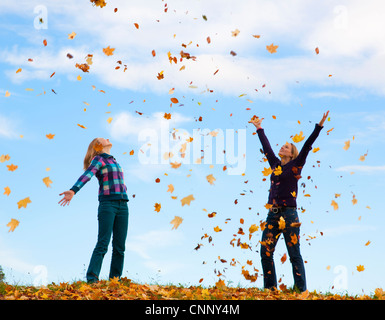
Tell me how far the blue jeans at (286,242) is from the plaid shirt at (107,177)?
2.39 metres

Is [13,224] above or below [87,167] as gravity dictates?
below

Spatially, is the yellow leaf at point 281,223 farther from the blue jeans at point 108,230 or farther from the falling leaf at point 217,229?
the blue jeans at point 108,230

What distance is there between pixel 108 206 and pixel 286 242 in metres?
2.91

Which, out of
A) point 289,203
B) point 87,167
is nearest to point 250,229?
point 289,203

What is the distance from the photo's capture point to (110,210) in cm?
806

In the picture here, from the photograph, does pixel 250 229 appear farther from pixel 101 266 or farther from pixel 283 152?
pixel 101 266

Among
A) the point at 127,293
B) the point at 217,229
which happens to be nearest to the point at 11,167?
the point at 127,293

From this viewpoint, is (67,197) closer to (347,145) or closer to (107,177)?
(107,177)

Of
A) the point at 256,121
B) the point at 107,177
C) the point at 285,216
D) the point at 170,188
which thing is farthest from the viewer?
the point at 256,121

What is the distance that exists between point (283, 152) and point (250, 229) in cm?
139

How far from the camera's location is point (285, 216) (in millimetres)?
7875

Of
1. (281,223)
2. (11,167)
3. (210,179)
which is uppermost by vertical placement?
(11,167)

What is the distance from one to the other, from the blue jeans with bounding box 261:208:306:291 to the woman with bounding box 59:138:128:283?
7.66 feet
